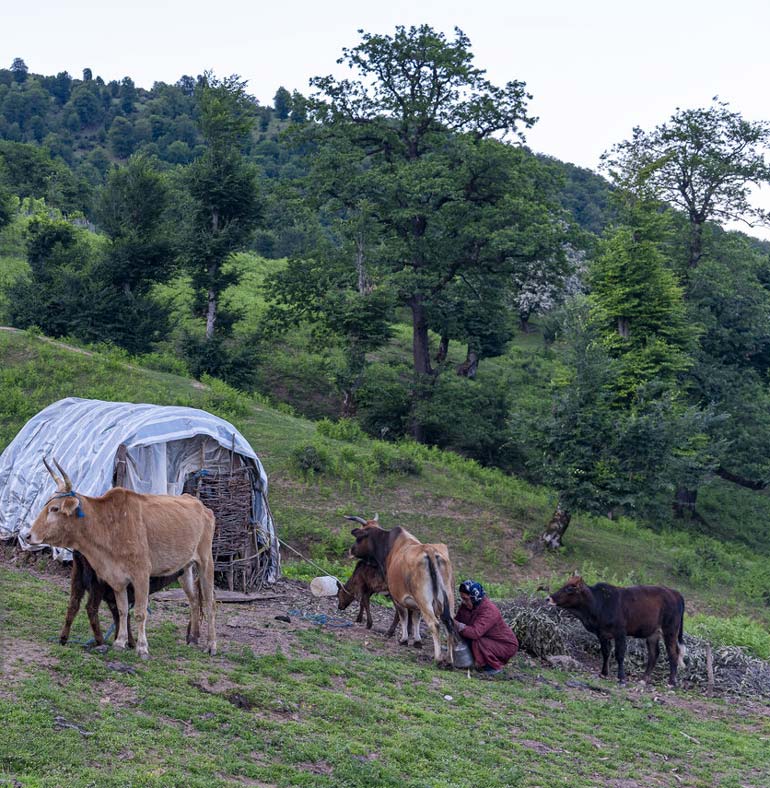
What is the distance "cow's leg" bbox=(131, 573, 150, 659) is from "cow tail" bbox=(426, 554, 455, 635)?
160 inches

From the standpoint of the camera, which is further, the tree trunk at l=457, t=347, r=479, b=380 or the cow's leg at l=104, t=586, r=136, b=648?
the tree trunk at l=457, t=347, r=479, b=380

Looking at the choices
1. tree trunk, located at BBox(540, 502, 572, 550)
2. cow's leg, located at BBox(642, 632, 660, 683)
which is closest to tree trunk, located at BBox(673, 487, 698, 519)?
tree trunk, located at BBox(540, 502, 572, 550)

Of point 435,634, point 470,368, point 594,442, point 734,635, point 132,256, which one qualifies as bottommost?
point 734,635

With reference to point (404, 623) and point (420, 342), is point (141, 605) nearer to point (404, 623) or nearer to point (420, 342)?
point (404, 623)

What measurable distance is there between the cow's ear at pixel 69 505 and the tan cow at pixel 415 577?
491 centimetres

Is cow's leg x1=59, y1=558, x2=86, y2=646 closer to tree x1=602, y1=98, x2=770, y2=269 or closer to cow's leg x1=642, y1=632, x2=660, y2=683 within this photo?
cow's leg x1=642, y1=632, x2=660, y2=683

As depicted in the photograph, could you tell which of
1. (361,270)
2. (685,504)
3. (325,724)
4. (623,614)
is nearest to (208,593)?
(325,724)

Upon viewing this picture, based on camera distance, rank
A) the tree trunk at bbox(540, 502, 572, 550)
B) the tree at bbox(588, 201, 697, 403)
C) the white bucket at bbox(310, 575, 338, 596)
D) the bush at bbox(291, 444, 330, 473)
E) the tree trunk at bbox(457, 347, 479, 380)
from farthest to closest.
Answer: the tree trunk at bbox(457, 347, 479, 380), the tree at bbox(588, 201, 697, 403), the bush at bbox(291, 444, 330, 473), the tree trunk at bbox(540, 502, 572, 550), the white bucket at bbox(310, 575, 338, 596)

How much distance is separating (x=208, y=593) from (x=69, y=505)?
2190 millimetres

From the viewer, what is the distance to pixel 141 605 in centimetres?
1073

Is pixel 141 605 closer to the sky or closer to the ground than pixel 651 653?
closer to the sky

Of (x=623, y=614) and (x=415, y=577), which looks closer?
(x=415, y=577)


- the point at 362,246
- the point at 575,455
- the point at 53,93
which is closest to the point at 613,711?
the point at 575,455

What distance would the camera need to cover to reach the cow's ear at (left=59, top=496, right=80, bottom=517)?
10.5 metres
